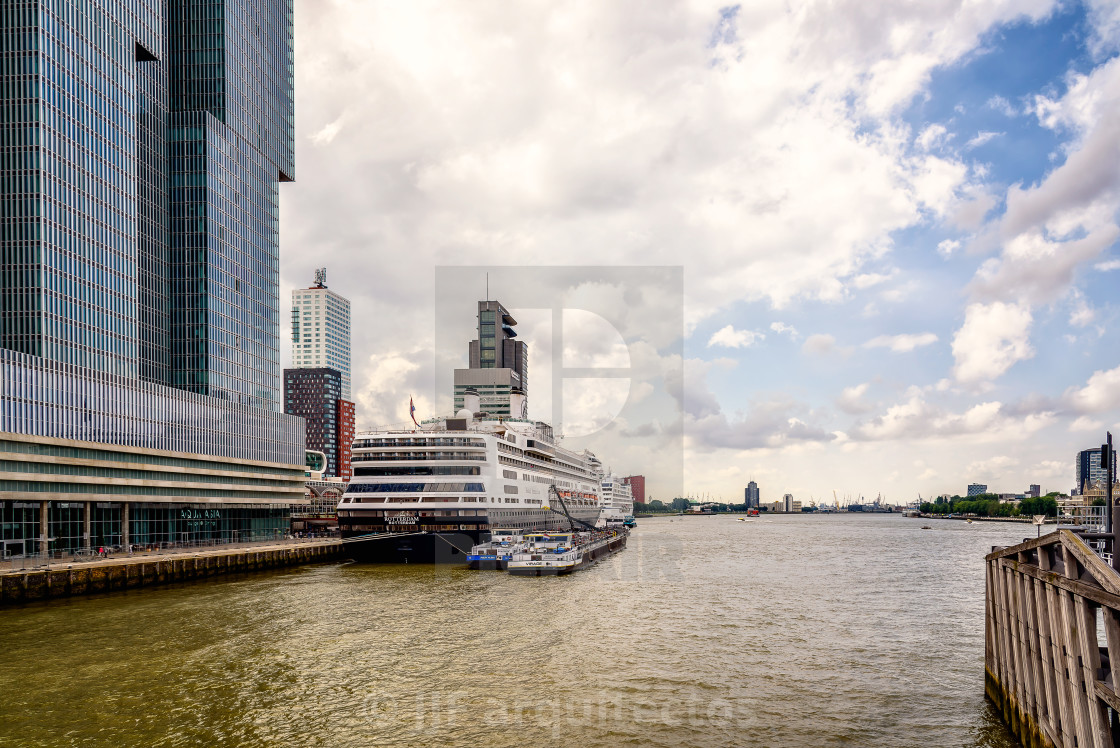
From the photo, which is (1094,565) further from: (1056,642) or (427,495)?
(427,495)

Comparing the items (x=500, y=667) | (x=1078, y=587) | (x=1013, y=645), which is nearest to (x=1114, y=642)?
(x=1078, y=587)

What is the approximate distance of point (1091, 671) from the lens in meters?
17.6

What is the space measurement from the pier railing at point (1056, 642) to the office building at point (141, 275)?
80616mm

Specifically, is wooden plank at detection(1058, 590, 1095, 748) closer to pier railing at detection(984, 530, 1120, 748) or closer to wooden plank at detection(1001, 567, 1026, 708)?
pier railing at detection(984, 530, 1120, 748)

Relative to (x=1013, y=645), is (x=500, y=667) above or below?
below

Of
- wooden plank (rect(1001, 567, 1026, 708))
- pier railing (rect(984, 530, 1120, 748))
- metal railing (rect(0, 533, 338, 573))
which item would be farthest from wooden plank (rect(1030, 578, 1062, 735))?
metal railing (rect(0, 533, 338, 573))

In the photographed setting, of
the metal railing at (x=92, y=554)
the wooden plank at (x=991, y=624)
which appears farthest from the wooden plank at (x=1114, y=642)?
A: the metal railing at (x=92, y=554)

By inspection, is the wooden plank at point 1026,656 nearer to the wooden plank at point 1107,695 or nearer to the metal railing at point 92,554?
the wooden plank at point 1107,695

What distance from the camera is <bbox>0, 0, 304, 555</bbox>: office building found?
84688 millimetres

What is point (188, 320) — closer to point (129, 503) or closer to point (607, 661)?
point (129, 503)

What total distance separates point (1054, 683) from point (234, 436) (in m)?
118

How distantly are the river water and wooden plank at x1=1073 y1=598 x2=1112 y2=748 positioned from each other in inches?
351

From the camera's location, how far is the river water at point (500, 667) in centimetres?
2719

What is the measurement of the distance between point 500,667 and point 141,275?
10661 centimetres
